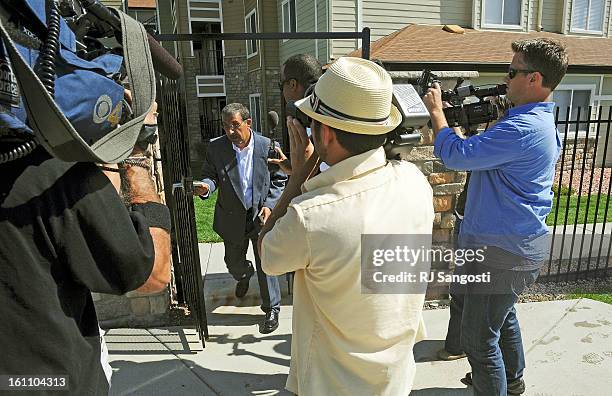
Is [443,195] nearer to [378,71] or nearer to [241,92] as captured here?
[378,71]

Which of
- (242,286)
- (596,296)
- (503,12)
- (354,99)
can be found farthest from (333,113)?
(503,12)

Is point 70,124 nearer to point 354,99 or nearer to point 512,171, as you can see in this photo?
point 354,99

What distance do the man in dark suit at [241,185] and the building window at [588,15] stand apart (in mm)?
13115

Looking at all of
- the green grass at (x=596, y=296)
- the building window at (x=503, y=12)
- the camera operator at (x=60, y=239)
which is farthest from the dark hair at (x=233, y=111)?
the building window at (x=503, y=12)

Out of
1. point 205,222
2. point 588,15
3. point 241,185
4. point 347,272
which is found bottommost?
point 205,222

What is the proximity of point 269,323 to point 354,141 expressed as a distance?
8.41 feet

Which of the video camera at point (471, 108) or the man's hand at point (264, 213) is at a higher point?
the video camera at point (471, 108)

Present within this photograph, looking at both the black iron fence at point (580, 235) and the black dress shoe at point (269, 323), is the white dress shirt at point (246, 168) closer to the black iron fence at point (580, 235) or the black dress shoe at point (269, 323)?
the black dress shoe at point (269, 323)

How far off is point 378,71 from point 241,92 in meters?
17.3

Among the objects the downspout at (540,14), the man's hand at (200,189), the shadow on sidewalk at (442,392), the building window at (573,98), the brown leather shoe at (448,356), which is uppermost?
the downspout at (540,14)

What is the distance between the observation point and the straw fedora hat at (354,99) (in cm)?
139

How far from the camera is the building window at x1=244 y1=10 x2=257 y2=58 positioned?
15.6 metres

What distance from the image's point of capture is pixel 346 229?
1.38m

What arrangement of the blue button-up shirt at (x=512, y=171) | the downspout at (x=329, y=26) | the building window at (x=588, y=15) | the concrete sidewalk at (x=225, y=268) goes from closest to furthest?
the blue button-up shirt at (x=512, y=171)
the concrete sidewalk at (x=225, y=268)
the downspout at (x=329, y=26)
the building window at (x=588, y=15)
